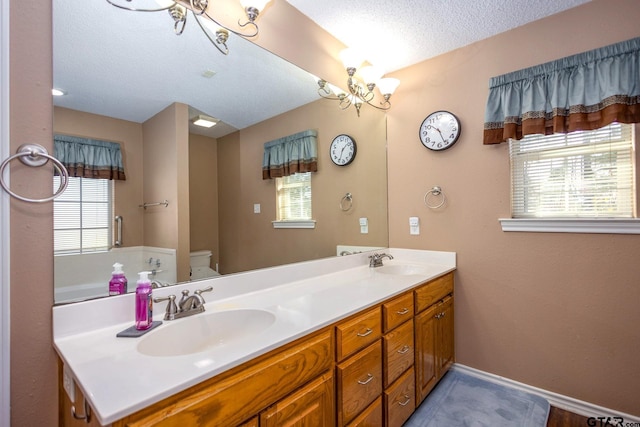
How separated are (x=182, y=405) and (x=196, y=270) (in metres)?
0.75

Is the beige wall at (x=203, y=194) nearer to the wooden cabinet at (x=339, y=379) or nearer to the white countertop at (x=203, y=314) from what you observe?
the white countertop at (x=203, y=314)

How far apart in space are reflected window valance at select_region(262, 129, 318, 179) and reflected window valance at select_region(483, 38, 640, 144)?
1203 mm

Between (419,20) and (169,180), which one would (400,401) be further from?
(419,20)

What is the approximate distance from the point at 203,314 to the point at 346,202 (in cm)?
138

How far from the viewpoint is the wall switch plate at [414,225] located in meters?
2.45

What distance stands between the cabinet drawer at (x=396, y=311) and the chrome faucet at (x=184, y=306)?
88cm

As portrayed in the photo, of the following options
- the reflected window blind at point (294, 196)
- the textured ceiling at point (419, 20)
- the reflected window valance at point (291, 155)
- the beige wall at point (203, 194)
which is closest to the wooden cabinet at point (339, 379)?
the beige wall at point (203, 194)

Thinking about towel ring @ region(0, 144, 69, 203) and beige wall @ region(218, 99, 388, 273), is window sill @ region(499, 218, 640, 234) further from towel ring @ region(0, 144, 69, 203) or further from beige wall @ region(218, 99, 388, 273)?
towel ring @ region(0, 144, 69, 203)

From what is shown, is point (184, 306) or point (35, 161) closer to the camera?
point (35, 161)

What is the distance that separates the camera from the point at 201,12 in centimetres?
137

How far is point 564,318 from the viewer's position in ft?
6.17

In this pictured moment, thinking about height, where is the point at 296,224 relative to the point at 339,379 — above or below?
above

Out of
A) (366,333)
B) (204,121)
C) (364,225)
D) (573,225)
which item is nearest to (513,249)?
(573,225)

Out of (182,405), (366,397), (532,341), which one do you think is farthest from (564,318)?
(182,405)
